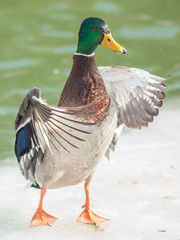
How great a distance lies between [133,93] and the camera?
3.93 m

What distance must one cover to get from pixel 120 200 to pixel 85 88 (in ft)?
3.29

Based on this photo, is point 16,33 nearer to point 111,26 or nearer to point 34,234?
point 111,26

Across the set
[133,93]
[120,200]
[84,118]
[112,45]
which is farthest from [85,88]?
[120,200]

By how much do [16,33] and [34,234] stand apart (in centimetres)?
457

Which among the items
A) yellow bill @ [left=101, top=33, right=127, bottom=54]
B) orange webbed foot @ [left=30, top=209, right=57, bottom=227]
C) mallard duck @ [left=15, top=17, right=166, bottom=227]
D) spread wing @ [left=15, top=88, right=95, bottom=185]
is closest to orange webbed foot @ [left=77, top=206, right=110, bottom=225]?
mallard duck @ [left=15, top=17, right=166, bottom=227]

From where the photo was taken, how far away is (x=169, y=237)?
3.66 meters

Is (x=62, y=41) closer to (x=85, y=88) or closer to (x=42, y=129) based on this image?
(x=85, y=88)

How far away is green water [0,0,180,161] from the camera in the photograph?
6.64 meters

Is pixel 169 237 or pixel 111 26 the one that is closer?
pixel 169 237

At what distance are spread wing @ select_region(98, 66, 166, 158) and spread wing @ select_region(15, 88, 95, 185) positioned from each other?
368 millimetres

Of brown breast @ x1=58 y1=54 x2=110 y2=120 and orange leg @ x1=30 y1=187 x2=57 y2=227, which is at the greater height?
brown breast @ x1=58 y1=54 x2=110 y2=120

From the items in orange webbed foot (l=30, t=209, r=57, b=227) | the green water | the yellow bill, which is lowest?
orange webbed foot (l=30, t=209, r=57, b=227)

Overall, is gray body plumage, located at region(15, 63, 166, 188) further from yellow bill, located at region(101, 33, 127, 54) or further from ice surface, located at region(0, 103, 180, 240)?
ice surface, located at region(0, 103, 180, 240)

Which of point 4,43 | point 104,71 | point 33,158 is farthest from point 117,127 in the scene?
point 4,43
